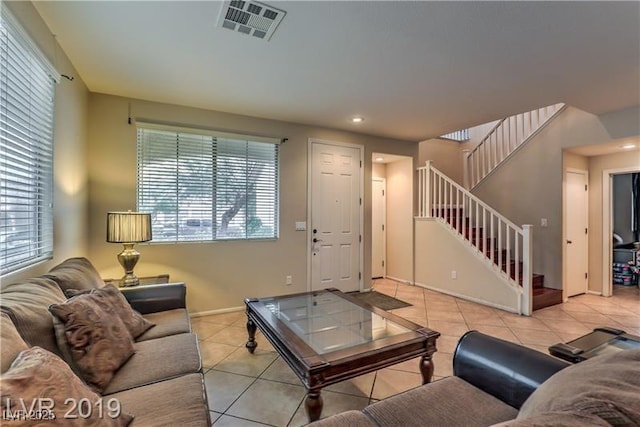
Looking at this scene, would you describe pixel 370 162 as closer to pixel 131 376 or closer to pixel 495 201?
pixel 495 201

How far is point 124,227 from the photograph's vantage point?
268 centimetres

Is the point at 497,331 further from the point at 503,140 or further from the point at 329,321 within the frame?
the point at 503,140

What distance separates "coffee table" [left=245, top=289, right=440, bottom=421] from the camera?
5.14ft

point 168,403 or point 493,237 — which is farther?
point 493,237

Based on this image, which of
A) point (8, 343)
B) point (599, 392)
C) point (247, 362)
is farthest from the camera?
point (247, 362)

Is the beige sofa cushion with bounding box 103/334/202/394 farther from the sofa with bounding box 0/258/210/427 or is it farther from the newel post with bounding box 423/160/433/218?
the newel post with bounding box 423/160/433/218

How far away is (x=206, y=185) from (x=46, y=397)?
292 centimetres

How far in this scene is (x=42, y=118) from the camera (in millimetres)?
2043

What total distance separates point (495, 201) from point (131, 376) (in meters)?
5.58

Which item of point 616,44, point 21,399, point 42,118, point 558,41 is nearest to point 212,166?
point 42,118

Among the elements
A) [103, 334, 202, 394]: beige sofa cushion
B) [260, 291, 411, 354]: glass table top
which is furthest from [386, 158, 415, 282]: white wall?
[103, 334, 202, 394]: beige sofa cushion

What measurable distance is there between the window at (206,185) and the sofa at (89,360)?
1390mm

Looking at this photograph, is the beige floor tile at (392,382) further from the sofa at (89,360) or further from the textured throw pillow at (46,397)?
the textured throw pillow at (46,397)

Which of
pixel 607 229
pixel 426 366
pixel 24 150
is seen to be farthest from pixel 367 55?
pixel 607 229
